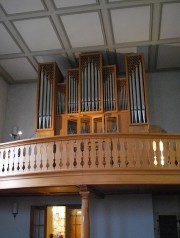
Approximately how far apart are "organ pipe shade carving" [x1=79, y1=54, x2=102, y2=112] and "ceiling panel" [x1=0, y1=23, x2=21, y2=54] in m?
1.87

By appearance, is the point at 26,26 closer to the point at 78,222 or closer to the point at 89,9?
the point at 89,9

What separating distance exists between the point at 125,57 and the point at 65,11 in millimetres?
2295

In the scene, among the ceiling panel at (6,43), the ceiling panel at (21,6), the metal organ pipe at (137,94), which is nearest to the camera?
the ceiling panel at (21,6)

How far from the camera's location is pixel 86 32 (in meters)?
8.33

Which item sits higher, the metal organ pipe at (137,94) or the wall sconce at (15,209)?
the metal organ pipe at (137,94)

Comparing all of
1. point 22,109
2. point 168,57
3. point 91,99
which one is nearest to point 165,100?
point 168,57

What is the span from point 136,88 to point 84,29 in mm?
2092

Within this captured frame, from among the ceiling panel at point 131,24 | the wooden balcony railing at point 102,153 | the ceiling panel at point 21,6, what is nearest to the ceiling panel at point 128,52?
the ceiling panel at point 131,24

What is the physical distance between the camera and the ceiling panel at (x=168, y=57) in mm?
8867

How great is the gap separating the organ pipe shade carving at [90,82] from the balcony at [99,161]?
2349 millimetres

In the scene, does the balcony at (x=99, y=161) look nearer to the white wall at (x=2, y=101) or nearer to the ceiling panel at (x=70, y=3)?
the ceiling panel at (x=70, y=3)

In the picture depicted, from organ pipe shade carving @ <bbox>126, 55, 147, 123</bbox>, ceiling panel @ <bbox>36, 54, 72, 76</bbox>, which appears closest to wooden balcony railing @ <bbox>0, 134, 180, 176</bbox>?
organ pipe shade carving @ <bbox>126, 55, 147, 123</bbox>

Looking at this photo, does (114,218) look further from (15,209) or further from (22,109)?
(22,109)

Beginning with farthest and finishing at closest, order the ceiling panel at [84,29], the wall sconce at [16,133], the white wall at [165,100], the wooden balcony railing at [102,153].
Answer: the wall sconce at [16,133]
the white wall at [165,100]
the ceiling panel at [84,29]
the wooden balcony railing at [102,153]
